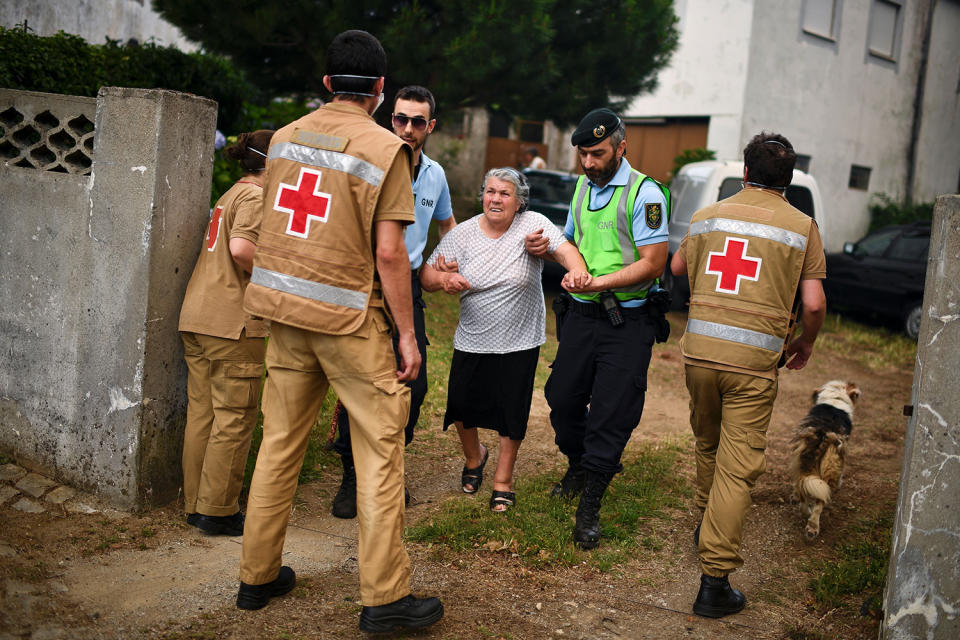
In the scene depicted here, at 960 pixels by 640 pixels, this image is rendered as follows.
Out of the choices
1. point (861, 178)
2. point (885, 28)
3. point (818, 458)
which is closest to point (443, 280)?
point (818, 458)

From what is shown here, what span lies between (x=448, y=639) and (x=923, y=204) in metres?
18.8

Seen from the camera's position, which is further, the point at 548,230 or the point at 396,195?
the point at 548,230

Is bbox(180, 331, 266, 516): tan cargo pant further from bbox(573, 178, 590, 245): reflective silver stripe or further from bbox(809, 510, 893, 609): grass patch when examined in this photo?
bbox(809, 510, 893, 609): grass patch

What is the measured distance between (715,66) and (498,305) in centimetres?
1358

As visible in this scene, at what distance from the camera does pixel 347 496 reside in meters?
4.41

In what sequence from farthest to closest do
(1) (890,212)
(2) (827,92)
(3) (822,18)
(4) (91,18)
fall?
(1) (890,212) < (2) (827,92) < (3) (822,18) < (4) (91,18)

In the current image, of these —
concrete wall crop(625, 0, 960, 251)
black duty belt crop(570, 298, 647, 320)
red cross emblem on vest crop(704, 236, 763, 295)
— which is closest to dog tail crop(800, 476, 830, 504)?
black duty belt crop(570, 298, 647, 320)

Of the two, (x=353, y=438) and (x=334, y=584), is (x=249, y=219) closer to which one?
(x=353, y=438)

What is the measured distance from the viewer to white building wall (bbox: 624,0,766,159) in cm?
1582

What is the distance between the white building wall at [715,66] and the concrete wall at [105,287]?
13043mm

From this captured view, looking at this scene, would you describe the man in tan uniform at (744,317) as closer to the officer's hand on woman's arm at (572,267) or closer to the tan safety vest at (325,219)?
the officer's hand on woman's arm at (572,267)

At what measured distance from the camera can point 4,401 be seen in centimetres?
426

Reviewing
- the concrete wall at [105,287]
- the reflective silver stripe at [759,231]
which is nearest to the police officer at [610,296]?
the reflective silver stripe at [759,231]

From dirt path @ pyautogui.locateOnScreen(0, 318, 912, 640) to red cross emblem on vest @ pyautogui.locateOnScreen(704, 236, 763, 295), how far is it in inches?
54.7
